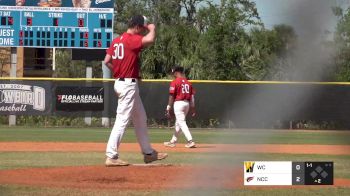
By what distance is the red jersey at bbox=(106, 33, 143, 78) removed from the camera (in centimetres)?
752

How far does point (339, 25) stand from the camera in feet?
5.79

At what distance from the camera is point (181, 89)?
14.7 meters

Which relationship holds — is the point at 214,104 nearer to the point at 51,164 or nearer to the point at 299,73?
the point at 51,164

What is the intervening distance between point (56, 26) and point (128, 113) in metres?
18.1

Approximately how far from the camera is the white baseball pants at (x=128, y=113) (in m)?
7.62

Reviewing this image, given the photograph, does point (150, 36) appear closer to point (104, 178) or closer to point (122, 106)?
point (122, 106)

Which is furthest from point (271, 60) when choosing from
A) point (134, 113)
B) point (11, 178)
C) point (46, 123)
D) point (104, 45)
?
point (46, 123)

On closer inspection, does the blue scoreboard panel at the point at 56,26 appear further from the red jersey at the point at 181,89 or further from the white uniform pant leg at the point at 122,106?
the white uniform pant leg at the point at 122,106

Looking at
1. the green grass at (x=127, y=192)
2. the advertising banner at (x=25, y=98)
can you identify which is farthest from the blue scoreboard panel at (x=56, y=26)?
the green grass at (x=127, y=192)

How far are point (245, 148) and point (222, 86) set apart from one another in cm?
2451
